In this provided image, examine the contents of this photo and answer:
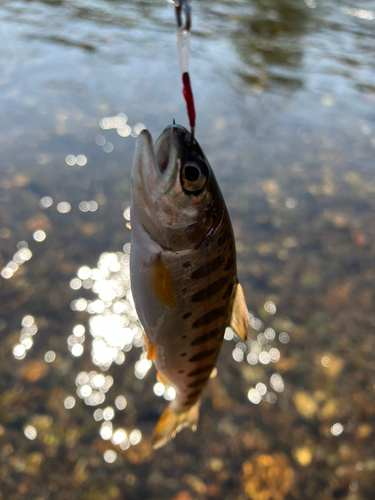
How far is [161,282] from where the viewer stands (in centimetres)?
181

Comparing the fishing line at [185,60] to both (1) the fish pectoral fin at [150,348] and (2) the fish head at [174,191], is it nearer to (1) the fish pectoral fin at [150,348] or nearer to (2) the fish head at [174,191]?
(2) the fish head at [174,191]

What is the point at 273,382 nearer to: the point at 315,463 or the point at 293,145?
the point at 315,463

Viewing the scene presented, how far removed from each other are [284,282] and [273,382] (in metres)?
1.42

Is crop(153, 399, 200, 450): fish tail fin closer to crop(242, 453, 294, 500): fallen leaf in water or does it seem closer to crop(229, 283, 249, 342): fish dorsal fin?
crop(229, 283, 249, 342): fish dorsal fin

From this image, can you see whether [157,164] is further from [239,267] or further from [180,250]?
[239,267]

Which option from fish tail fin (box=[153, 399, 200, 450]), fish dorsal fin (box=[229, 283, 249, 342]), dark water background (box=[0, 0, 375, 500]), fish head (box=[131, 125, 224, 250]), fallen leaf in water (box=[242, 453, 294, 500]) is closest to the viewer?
fish head (box=[131, 125, 224, 250])

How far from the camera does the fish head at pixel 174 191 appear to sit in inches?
66.1

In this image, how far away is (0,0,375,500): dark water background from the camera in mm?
3352

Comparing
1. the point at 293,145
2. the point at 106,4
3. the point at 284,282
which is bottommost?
the point at 284,282

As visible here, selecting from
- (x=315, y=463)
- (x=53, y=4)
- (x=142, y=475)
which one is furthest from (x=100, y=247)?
(x=53, y=4)

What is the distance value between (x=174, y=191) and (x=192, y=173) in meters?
0.12

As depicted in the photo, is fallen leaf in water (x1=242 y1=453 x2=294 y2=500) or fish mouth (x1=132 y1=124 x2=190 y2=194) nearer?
fish mouth (x1=132 y1=124 x2=190 y2=194)

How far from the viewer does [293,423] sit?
12.0 ft

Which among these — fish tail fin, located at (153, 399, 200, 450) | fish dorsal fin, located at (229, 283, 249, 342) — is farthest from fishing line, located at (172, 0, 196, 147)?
fish tail fin, located at (153, 399, 200, 450)
